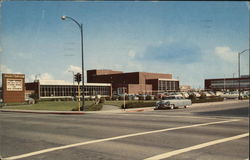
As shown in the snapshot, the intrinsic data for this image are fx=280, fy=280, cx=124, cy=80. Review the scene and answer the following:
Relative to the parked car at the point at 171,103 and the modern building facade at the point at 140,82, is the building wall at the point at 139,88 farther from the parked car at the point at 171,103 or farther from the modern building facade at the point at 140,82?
the parked car at the point at 171,103

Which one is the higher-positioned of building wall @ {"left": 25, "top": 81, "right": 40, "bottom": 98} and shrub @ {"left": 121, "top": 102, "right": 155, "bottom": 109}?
building wall @ {"left": 25, "top": 81, "right": 40, "bottom": 98}

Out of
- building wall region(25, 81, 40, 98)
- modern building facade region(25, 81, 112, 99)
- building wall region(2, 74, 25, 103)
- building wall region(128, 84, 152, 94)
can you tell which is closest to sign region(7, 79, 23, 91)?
building wall region(2, 74, 25, 103)

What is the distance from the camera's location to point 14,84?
59031 millimetres

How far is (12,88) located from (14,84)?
962mm

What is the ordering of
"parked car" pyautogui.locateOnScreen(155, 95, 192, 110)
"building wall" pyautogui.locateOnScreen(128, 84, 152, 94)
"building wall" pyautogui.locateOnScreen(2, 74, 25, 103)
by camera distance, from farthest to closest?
"building wall" pyautogui.locateOnScreen(128, 84, 152, 94), "building wall" pyautogui.locateOnScreen(2, 74, 25, 103), "parked car" pyautogui.locateOnScreen(155, 95, 192, 110)

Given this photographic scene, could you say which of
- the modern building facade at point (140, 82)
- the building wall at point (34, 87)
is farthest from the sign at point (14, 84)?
the modern building facade at point (140, 82)

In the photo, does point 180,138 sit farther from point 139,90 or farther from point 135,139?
point 139,90

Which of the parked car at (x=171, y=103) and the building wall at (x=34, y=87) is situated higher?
the building wall at (x=34, y=87)

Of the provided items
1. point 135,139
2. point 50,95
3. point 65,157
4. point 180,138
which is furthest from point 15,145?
point 50,95

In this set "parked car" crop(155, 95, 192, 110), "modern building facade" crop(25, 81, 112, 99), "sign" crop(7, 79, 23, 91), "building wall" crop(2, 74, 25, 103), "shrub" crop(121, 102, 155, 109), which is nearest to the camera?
"parked car" crop(155, 95, 192, 110)

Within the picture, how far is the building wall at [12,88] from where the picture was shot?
57.4 m

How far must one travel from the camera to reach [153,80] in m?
119

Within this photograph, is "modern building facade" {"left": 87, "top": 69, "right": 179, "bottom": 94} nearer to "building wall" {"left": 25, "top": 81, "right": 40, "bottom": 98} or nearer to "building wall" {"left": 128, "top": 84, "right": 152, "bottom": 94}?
"building wall" {"left": 128, "top": 84, "right": 152, "bottom": 94}

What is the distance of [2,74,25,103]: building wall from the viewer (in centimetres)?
5741
